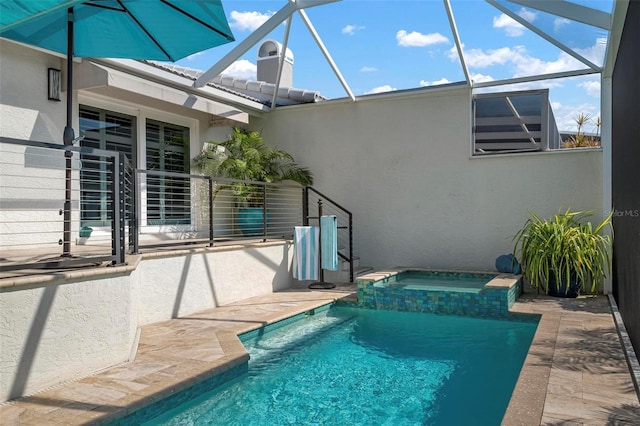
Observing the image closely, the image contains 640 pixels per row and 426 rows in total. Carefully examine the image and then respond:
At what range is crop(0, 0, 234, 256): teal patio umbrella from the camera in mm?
5328

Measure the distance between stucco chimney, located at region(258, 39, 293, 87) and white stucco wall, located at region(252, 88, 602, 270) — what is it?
1.55 metres

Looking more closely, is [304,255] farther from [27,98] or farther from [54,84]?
[27,98]

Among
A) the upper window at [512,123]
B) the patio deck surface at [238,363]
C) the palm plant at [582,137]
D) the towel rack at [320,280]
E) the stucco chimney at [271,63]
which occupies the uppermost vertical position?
the stucco chimney at [271,63]

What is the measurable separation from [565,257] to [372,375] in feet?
16.2

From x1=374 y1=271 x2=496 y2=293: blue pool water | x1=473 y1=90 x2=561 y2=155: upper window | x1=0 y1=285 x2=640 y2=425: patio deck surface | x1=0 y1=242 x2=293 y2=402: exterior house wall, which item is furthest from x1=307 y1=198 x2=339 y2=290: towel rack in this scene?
x1=473 y1=90 x2=561 y2=155: upper window

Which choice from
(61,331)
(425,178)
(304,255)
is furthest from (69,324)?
(425,178)

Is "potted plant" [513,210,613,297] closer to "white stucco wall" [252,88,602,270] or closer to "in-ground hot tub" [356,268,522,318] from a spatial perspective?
"in-ground hot tub" [356,268,522,318]

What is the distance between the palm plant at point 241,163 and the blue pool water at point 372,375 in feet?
12.9

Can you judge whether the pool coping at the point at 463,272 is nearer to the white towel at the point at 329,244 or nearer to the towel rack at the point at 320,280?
the white towel at the point at 329,244

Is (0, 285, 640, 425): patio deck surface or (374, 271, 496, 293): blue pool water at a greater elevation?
(374, 271, 496, 293): blue pool water

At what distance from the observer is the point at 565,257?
8391mm

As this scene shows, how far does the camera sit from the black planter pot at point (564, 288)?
853 centimetres

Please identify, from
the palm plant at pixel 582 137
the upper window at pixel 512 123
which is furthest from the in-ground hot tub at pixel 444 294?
the upper window at pixel 512 123

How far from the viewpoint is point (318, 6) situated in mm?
8938
